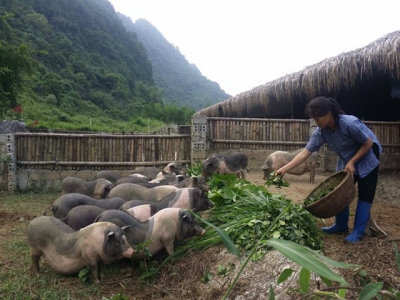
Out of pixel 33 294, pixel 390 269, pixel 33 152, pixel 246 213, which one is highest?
pixel 33 152

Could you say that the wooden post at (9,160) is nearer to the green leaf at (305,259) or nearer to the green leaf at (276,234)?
the green leaf at (276,234)

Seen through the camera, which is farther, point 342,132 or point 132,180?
point 132,180

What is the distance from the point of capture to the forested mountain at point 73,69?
25.5m

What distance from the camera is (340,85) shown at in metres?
9.38

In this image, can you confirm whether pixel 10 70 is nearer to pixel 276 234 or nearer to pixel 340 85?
pixel 340 85

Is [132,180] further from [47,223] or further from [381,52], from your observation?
[381,52]

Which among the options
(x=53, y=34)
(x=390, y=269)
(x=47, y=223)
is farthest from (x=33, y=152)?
(x=53, y=34)

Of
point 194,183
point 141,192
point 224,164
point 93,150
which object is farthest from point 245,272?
point 93,150

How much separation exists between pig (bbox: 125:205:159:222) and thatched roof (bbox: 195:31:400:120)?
6.03m

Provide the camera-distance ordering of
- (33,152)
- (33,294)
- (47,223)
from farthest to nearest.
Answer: (33,152)
(47,223)
(33,294)

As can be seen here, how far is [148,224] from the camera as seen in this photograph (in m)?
4.14

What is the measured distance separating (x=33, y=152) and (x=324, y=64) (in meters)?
7.72

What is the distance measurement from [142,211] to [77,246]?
1.04 metres

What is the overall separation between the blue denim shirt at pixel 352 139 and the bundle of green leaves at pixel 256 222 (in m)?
0.74
